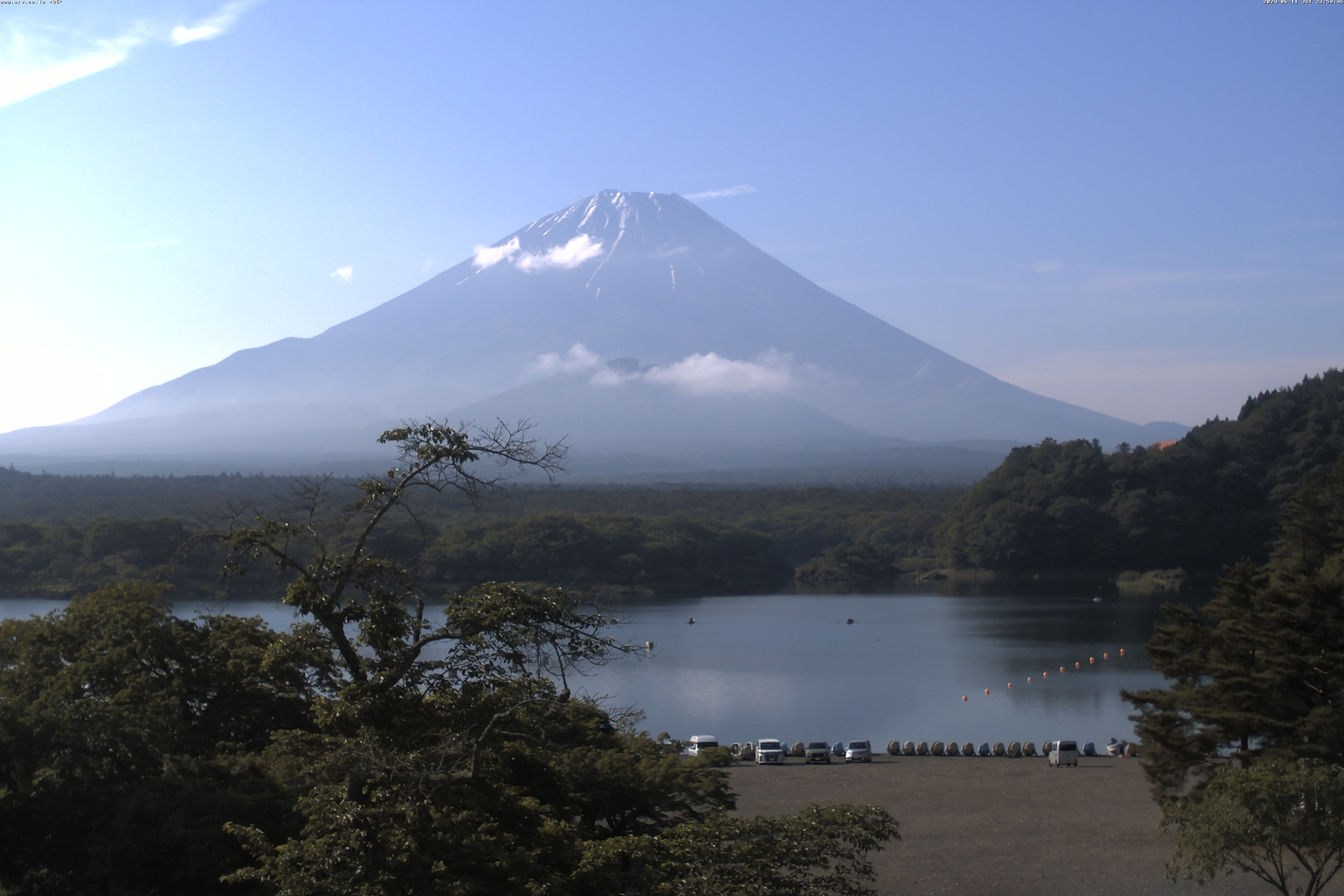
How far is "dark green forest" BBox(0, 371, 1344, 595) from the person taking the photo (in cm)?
4031

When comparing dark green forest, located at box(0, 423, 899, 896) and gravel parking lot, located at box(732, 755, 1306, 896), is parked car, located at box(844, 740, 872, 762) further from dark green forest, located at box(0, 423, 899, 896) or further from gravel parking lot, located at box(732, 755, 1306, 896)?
dark green forest, located at box(0, 423, 899, 896)

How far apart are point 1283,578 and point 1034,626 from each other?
853 inches

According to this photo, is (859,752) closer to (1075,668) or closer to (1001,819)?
(1001,819)

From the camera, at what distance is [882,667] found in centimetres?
2766

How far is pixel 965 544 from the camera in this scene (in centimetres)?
4969

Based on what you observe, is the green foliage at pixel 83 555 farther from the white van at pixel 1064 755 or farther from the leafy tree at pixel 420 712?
the leafy tree at pixel 420 712

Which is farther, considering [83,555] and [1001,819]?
[83,555]

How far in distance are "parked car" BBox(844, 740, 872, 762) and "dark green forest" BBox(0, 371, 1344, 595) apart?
24.4 metres

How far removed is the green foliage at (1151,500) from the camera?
45.9 meters

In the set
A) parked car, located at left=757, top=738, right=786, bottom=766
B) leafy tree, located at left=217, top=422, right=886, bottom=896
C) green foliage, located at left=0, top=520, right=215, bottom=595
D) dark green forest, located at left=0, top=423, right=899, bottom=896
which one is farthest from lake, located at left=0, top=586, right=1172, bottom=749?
leafy tree, located at left=217, top=422, right=886, bottom=896

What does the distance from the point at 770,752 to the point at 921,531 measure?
40282 mm

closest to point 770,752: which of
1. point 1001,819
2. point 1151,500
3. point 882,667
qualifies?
point 1001,819

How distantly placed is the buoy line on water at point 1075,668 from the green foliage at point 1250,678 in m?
10.8

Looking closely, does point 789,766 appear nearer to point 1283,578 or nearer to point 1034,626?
point 1283,578
